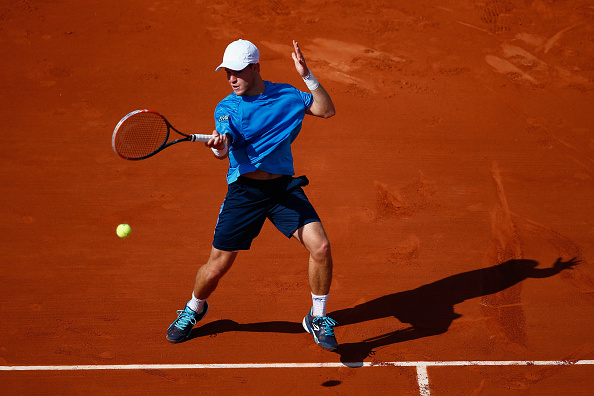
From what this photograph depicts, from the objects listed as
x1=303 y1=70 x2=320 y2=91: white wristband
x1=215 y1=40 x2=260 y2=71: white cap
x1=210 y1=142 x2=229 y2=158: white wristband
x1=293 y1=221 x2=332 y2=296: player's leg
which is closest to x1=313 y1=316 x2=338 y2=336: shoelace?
x1=293 y1=221 x2=332 y2=296: player's leg

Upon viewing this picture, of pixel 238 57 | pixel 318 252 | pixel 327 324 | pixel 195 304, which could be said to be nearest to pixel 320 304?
pixel 327 324

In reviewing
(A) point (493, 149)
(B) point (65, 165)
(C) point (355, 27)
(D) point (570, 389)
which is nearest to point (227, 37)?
(C) point (355, 27)

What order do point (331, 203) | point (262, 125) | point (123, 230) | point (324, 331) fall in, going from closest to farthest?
point (262, 125), point (324, 331), point (123, 230), point (331, 203)

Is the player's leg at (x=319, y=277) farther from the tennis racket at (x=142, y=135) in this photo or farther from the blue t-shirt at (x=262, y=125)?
the tennis racket at (x=142, y=135)

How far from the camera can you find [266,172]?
5648 millimetres

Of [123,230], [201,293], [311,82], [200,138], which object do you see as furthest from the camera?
[123,230]

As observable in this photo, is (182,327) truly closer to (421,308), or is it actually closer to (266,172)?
(266,172)

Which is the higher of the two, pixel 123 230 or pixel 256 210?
pixel 256 210

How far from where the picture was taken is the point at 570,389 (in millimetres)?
5527

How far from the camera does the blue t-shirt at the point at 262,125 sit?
5449mm

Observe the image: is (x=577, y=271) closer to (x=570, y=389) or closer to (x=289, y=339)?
(x=570, y=389)

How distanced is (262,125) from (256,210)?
2.42 feet

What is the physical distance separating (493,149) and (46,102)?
609 cm

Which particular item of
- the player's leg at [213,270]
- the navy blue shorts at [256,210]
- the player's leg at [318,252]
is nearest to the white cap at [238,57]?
the navy blue shorts at [256,210]
